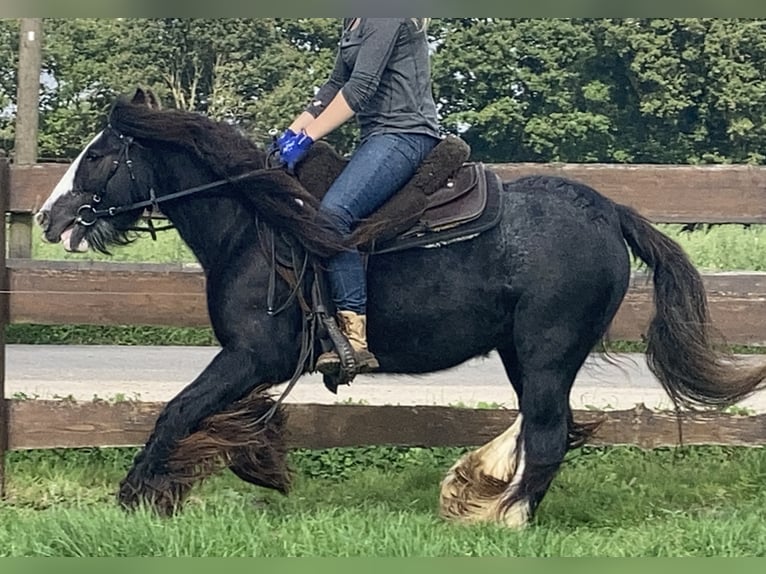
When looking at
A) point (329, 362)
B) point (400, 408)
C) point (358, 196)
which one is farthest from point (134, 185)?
point (400, 408)

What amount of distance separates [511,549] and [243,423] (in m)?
1.27

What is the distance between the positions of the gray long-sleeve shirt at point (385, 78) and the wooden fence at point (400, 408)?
110 cm

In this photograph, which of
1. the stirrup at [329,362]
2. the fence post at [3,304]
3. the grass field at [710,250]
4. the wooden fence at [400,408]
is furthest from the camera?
the grass field at [710,250]

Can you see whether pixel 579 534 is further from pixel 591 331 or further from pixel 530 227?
pixel 530 227

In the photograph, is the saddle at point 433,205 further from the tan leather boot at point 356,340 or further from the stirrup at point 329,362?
the stirrup at point 329,362

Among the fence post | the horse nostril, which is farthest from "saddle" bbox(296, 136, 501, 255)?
the fence post

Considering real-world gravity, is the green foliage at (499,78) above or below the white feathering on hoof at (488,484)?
above

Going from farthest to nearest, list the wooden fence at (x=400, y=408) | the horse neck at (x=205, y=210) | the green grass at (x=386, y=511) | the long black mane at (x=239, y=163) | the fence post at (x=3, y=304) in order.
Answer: the wooden fence at (x=400, y=408)
the fence post at (x=3, y=304)
the horse neck at (x=205, y=210)
the long black mane at (x=239, y=163)
the green grass at (x=386, y=511)

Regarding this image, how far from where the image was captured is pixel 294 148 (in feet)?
14.4

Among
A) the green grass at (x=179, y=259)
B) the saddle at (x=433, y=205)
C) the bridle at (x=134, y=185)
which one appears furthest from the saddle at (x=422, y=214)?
the green grass at (x=179, y=259)

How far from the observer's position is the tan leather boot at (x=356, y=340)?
4.35 m

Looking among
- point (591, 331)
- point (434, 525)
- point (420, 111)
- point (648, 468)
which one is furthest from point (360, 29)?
point (648, 468)

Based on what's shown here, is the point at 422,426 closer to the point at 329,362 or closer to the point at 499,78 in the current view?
the point at 329,362

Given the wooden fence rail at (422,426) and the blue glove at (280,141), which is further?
the wooden fence rail at (422,426)
